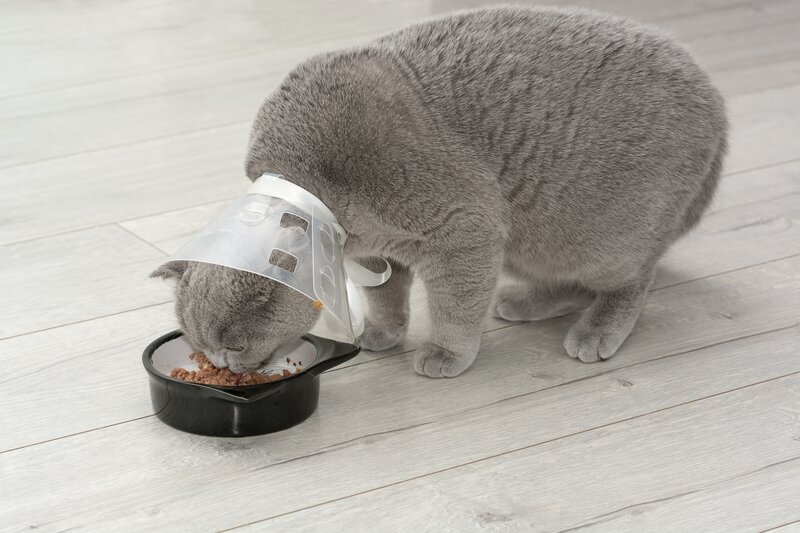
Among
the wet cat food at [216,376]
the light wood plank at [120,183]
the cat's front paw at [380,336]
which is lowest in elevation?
the light wood plank at [120,183]

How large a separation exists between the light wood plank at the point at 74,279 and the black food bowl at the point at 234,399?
32cm

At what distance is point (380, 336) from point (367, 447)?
290 mm

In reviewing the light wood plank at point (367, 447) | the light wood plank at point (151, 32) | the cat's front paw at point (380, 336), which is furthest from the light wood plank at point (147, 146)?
the light wood plank at point (367, 447)

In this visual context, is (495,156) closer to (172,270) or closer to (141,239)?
(172,270)

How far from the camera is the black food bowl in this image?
1.38 metres

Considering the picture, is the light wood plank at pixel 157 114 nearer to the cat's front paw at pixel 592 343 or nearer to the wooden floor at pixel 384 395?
the wooden floor at pixel 384 395

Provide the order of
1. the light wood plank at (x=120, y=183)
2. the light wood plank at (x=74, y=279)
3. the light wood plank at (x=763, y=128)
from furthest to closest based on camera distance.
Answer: the light wood plank at (x=763, y=128) < the light wood plank at (x=120, y=183) < the light wood plank at (x=74, y=279)

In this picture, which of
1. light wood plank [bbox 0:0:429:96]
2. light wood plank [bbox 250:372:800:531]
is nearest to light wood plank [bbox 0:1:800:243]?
light wood plank [bbox 0:0:429:96]

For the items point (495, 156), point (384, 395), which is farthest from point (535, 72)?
point (384, 395)

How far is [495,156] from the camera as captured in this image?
1558 millimetres

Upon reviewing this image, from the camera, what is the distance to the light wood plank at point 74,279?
68.6 inches

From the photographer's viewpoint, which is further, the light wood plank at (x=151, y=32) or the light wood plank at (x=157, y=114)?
the light wood plank at (x=151, y=32)

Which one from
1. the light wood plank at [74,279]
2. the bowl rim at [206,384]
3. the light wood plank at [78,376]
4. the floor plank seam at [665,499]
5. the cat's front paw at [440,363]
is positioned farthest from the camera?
the light wood plank at [74,279]

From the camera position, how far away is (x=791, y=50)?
3.07 metres
